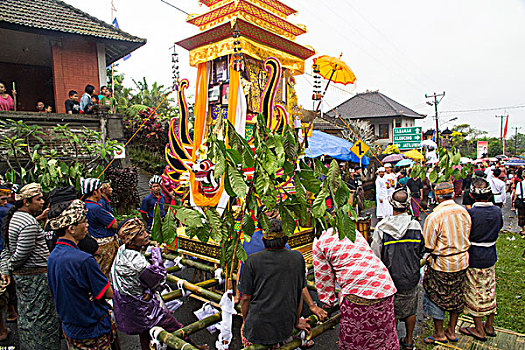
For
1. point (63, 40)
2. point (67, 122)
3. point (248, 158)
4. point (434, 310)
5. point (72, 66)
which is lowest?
point (434, 310)

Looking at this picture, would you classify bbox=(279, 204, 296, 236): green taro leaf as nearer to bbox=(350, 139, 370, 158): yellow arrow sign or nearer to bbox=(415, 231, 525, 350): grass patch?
bbox=(415, 231, 525, 350): grass patch

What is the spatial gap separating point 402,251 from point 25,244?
12.0ft

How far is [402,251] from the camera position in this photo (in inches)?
121

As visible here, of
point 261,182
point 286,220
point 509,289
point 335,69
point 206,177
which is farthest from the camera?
point 335,69

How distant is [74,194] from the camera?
3.72 metres

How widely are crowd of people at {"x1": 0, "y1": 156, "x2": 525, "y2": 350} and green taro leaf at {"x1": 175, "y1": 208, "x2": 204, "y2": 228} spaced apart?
174mm

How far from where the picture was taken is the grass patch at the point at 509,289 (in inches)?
155

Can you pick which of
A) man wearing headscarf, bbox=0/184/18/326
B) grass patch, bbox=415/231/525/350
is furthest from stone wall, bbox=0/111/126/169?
grass patch, bbox=415/231/525/350

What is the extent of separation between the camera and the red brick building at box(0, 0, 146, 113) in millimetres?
9281

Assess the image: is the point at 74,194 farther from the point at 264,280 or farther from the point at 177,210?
the point at 264,280

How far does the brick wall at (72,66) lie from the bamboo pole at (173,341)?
10103mm

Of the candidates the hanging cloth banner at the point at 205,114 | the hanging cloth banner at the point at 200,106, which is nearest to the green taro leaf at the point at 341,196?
the hanging cloth banner at the point at 205,114

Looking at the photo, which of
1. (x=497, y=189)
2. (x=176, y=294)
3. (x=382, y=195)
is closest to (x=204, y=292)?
(x=176, y=294)

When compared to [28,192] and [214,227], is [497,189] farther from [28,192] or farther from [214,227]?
[28,192]
